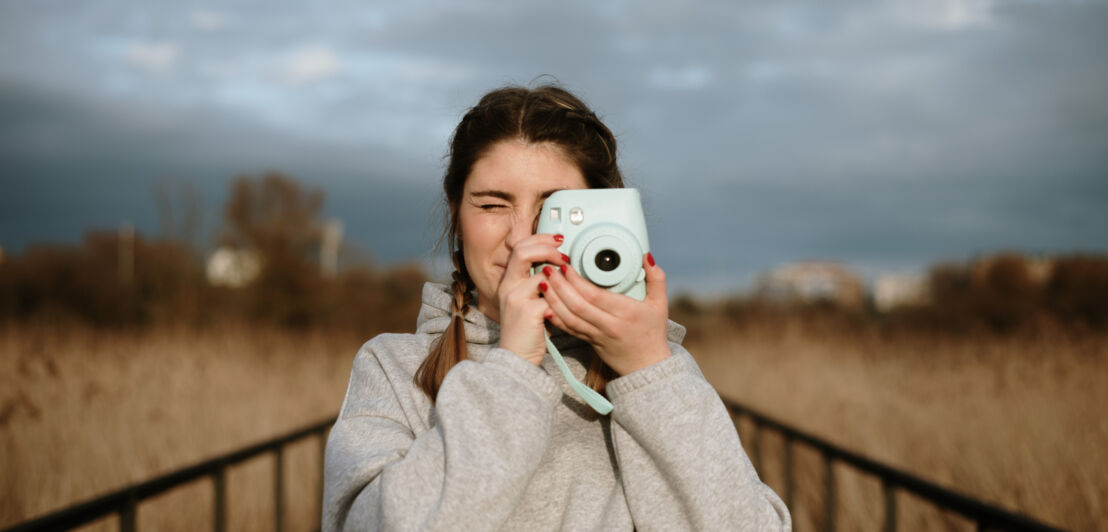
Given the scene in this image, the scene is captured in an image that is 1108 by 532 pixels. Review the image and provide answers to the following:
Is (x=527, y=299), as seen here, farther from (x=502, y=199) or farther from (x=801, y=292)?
(x=801, y=292)

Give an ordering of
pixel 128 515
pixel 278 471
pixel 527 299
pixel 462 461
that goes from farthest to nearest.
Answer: pixel 278 471 < pixel 128 515 < pixel 527 299 < pixel 462 461

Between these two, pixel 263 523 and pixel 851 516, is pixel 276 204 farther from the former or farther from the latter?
pixel 851 516

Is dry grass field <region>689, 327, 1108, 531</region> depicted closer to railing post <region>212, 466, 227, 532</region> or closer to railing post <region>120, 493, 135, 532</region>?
railing post <region>212, 466, 227, 532</region>

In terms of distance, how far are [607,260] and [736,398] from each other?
5938 millimetres

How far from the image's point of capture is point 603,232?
1.13 metres

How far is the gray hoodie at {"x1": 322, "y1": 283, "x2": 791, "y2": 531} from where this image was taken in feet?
3.34

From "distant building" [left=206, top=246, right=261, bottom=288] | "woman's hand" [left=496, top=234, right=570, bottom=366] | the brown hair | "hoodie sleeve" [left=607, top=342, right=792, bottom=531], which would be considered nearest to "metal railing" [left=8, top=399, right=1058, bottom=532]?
"hoodie sleeve" [left=607, top=342, right=792, bottom=531]

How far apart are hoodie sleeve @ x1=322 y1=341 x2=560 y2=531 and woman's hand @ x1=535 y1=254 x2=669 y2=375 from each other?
102 mm

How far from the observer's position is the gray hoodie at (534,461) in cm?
102

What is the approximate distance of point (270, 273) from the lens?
10352 millimetres

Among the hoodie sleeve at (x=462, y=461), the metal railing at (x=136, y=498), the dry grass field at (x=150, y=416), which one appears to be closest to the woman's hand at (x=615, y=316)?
the hoodie sleeve at (x=462, y=461)

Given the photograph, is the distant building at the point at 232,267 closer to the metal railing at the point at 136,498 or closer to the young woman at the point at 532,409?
the metal railing at the point at 136,498

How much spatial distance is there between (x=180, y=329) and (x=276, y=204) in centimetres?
1556

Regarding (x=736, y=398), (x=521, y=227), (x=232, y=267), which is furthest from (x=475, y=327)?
(x=232, y=267)
